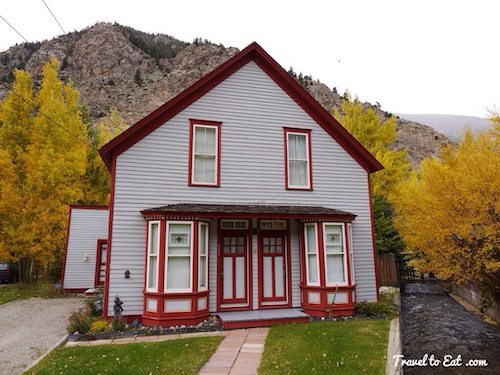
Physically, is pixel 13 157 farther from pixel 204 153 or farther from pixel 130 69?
pixel 130 69

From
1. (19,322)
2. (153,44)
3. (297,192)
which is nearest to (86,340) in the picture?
(19,322)

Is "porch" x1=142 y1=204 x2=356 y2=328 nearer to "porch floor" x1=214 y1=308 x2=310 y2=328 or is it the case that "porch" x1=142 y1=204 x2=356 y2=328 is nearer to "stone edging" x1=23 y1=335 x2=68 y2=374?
"porch floor" x1=214 y1=308 x2=310 y2=328

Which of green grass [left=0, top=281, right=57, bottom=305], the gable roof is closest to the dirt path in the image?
the gable roof

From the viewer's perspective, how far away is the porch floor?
32.5ft

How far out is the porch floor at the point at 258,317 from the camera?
32.5 feet

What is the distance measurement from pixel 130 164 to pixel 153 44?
106m

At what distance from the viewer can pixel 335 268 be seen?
11.6 metres

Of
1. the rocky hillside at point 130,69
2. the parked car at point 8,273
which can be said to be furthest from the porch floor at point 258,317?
the rocky hillside at point 130,69

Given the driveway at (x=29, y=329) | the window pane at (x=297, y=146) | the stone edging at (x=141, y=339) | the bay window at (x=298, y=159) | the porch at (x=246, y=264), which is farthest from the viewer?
the window pane at (x=297, y=146)

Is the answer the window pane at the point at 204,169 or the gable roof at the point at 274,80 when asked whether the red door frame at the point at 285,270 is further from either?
the gable roof at the point at 274,80

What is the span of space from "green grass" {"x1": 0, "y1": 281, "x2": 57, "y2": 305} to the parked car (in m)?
2.48

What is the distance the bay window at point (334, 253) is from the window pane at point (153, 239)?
560cm

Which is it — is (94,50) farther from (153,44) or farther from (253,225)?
(253,225)

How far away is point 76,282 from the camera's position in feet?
59.1
